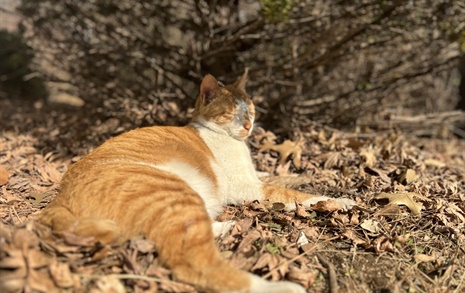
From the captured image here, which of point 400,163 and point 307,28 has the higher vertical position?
point 307,28

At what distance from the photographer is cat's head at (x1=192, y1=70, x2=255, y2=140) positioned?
388cm

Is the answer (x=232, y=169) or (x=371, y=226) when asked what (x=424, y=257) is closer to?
(x=371, y=226)

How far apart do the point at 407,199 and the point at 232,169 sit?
5.07 feet

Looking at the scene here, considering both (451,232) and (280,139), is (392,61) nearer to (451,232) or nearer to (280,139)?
(280,139)

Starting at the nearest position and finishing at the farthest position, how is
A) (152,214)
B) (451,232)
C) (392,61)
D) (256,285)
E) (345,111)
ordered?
(256,285) < (152,214) < (451,232) < (345,111) < (392,61)

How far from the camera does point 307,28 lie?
5.61 metres

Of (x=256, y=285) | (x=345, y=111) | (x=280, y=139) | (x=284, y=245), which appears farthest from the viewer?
(x=345, y=111)

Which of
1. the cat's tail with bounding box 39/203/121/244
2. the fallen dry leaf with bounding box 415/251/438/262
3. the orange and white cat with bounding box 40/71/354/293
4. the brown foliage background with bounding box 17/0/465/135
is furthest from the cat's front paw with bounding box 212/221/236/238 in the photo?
the brown foliage background with bounding box 17/0/465/135

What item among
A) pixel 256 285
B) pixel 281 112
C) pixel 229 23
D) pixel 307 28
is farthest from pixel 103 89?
pixel 256 285

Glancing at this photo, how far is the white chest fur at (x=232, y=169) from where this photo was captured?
11.8 feet

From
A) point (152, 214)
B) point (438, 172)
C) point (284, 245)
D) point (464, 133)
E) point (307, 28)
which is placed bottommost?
point (464, 133)

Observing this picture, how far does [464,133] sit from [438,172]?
4094mm

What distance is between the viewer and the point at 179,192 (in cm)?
263

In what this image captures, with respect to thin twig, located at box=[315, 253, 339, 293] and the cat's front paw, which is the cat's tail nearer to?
the cat's front paw
